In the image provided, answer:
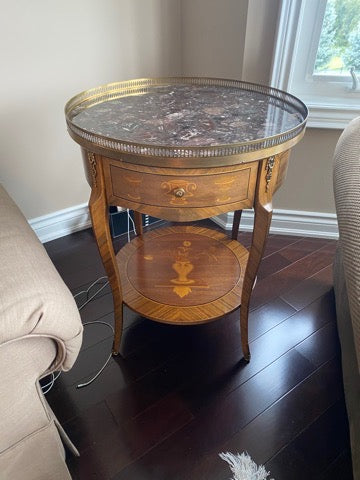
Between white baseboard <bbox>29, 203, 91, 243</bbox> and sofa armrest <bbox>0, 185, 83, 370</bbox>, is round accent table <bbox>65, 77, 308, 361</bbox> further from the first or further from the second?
white baseboard <bbox>29, 203, 91, 243</bbox>

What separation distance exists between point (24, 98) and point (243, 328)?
1091 mm

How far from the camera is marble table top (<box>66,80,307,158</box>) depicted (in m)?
0.77

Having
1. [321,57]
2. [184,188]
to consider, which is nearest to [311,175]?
[321,57]

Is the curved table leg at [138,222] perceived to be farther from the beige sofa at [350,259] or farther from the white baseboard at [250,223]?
the beige sofa at [350,259]

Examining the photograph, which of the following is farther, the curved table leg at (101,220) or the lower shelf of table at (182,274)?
the lower shelf of table at (182,274)

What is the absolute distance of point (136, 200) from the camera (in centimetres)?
79

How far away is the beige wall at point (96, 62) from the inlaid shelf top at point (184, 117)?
1.09ft

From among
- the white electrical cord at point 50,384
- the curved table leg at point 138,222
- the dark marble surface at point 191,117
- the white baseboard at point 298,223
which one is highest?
the dark marble surface at point 191,117

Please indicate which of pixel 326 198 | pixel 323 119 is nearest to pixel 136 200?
pixel 323 119

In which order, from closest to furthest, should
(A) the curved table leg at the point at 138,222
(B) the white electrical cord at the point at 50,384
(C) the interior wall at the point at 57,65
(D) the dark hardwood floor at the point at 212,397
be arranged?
(D) the dark hardwood floor at the point at 212,397 → (B) the white electrical cord at the point at 50,384 → (C) the interior wall at the point at 57,65 → (A) the curved table leg at the point at 138,222

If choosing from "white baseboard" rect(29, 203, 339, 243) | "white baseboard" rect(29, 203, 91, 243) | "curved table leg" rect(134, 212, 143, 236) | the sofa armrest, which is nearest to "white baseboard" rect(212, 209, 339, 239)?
"white baseboard" rect(29, 203, 339, 243)

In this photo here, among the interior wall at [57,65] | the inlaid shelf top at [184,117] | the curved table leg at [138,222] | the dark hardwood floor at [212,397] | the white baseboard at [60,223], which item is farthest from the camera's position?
the white baseboard at [60,223]

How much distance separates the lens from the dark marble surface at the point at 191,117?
2.57ft

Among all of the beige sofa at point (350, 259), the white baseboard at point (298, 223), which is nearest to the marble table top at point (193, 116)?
the beige sofa at point (350, 259)
